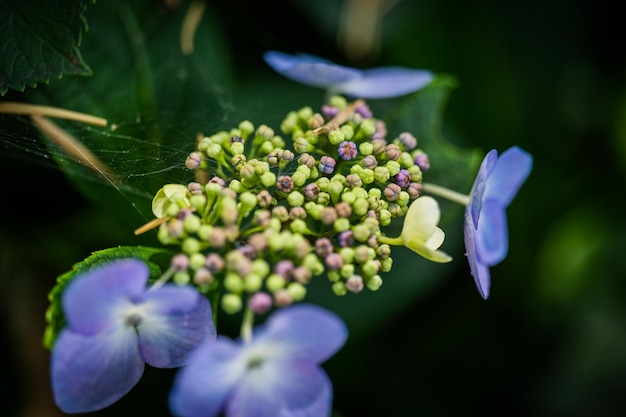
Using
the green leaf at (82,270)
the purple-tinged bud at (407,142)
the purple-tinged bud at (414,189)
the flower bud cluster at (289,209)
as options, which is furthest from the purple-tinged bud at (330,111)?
the green leaf at (82,270)

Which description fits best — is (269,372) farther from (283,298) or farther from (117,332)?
(117,332)

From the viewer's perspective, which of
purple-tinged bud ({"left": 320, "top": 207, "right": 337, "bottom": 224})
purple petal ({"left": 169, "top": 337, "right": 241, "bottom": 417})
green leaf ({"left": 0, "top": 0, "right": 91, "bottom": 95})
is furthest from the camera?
green leaf ({"left": 0, "top": 0, "right": 91, "bottom": 95})

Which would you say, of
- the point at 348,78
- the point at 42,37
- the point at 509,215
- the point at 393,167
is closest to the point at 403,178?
the point at 393,167

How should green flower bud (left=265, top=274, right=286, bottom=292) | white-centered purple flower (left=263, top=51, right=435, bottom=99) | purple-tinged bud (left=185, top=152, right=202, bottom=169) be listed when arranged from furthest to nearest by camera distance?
white-centered purple flower (left=263, top=51, right=435, bottom=99) → purple-tinged bud (left=185, top=152, right=202, bottom=169) → green flower bud (left=265, top=274, right=286, bottom=292)

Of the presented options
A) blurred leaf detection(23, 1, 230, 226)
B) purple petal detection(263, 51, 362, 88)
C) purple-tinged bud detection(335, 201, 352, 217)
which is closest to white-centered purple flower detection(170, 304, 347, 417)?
purple-tinged bud detection(335, 201, 352, 217)

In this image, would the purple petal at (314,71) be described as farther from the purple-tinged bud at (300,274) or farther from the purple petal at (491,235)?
the purple-tinged bud at (300,274)

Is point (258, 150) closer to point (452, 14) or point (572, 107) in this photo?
point (452, 14)

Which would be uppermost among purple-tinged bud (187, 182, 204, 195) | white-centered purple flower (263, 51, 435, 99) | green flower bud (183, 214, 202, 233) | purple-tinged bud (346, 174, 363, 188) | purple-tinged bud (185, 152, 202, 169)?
white-centered purple flower (263, 51, 435, 99)

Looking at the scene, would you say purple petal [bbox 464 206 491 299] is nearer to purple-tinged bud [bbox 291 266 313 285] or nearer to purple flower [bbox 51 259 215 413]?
purple-tinged bud [bbox 291 266 313 285]
